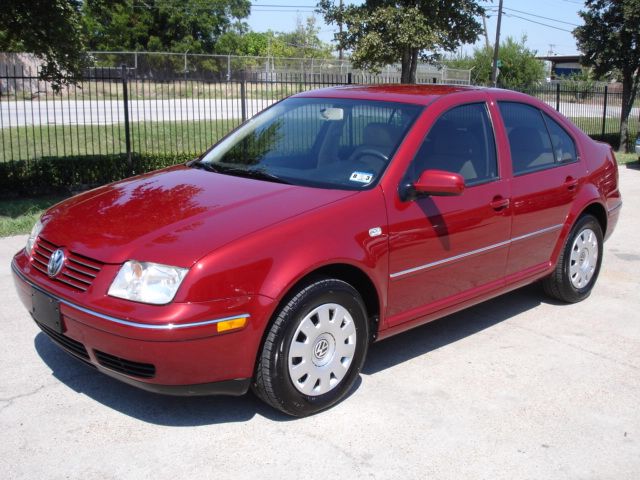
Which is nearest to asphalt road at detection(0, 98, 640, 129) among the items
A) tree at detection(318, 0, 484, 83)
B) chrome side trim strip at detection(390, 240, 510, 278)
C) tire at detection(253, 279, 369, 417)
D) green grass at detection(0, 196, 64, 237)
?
tree at detection(318, 0, 484, 83)

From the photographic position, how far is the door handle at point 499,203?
4.60 meters

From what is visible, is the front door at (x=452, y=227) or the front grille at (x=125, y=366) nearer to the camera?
the front grille at (x=125, y=366)

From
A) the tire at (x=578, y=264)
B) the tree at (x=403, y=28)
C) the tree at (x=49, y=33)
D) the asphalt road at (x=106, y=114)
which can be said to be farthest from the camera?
the tree at (x=403, y=28)

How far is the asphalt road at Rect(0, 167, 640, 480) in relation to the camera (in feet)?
10.9

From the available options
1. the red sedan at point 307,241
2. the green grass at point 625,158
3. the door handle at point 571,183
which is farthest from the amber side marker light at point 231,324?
the green grass at point 625,158

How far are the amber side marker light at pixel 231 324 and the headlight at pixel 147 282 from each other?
262 millimetres

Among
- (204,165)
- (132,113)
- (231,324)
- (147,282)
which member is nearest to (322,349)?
(231,324)

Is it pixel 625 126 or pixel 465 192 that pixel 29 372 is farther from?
pixel 625 126

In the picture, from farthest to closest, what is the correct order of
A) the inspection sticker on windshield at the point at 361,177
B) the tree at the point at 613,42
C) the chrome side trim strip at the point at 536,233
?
1. the tree at the point at 613,42
2. the chrome side trim strip at the point at 536,233
3. the inspection sticker on windshield at the point at 361,177

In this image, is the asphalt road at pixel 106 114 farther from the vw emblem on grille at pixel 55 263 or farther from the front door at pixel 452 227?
the vw emblem on grille at pixel 55 263

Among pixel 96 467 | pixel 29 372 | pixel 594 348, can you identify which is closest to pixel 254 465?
pixel 96 467

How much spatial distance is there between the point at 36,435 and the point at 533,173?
11.7 feet

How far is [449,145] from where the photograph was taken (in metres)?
4.46

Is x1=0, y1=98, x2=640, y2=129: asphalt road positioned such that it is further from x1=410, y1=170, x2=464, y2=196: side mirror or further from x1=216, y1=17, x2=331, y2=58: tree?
x1=216, y1=17, x2=331, y2=58: tree
